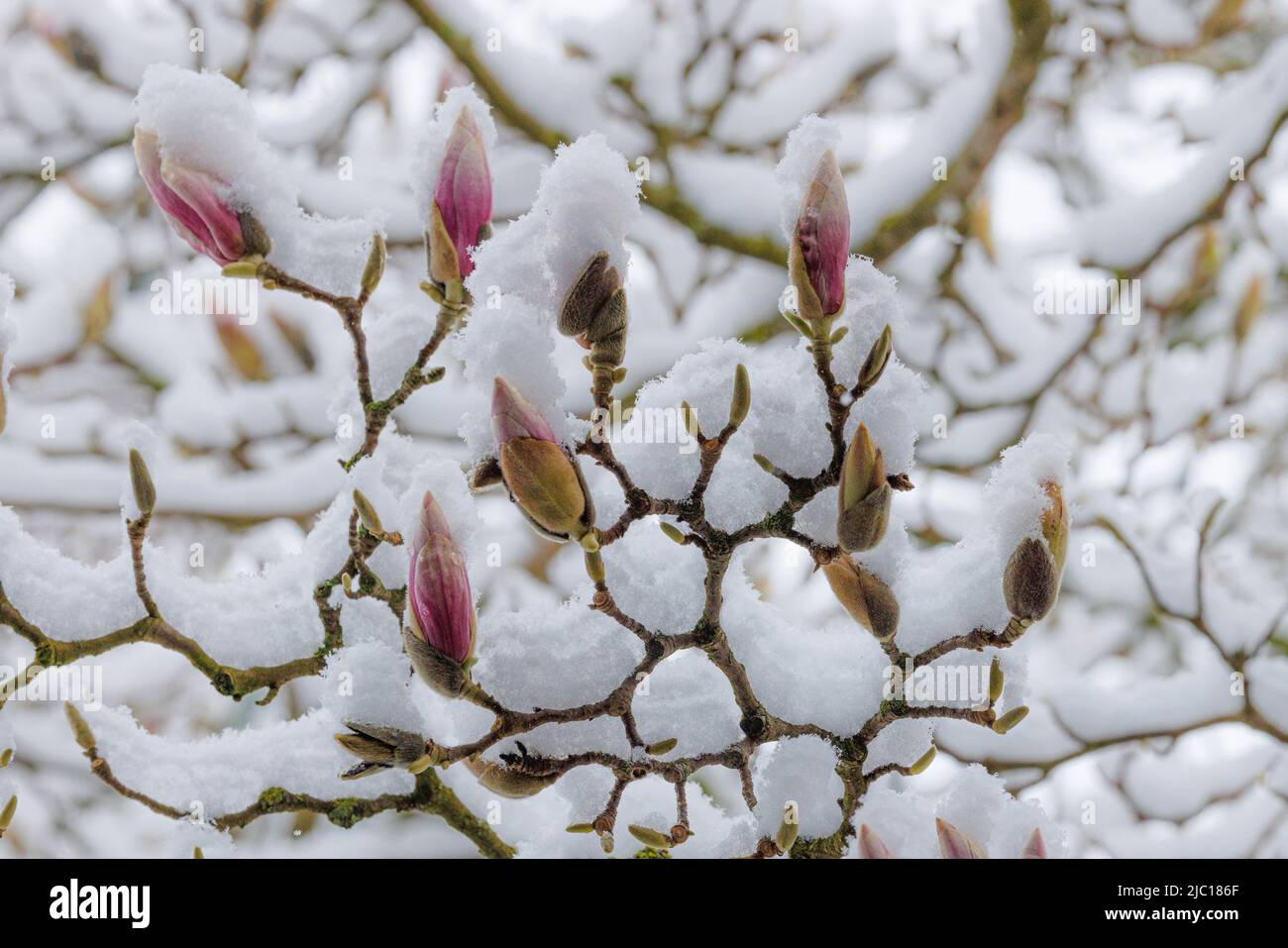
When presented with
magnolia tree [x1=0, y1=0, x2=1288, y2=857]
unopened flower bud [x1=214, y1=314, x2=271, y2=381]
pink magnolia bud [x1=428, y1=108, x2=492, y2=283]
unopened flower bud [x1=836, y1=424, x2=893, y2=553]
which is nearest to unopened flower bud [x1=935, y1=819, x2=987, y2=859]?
magnolia tree [x1=0, y1=0, x2=1288, y2=857]

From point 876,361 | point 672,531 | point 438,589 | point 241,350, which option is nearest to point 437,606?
point 438,589

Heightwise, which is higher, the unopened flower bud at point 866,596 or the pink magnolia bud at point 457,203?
the pink magnolia bud at point 457,203

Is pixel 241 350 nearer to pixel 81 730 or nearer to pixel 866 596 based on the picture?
pixel 81 730

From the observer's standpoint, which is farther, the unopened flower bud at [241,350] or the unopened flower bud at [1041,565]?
the unopened flower bud at [241,350]

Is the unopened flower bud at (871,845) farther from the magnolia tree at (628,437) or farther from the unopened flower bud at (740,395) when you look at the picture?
the unopened flower bud at (740,395)

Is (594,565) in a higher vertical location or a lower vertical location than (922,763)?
higher

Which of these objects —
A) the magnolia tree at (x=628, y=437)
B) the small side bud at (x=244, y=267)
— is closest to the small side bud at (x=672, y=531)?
the magnolia tree at (x=628, y=437)
